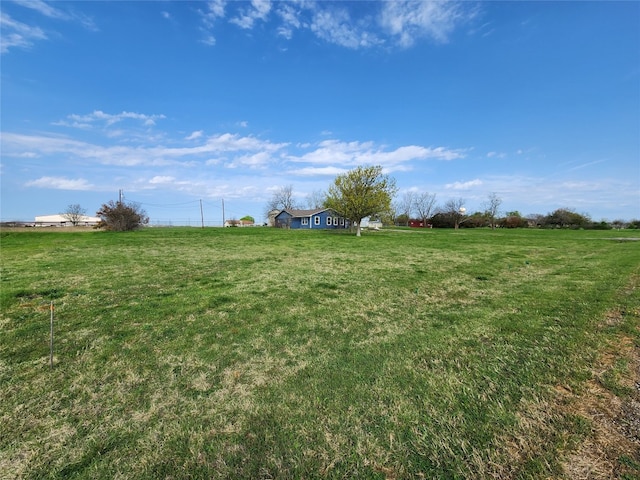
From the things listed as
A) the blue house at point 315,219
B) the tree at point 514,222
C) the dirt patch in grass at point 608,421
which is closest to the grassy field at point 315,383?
the dirt patch in grass at point 608,421

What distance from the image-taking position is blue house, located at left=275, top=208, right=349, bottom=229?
5097 cm

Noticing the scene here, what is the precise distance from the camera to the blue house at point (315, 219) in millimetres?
50969

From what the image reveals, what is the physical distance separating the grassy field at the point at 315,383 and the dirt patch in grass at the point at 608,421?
1cm

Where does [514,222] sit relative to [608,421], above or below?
above

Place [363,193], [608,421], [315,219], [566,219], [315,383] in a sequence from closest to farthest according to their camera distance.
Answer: [608,421], [315,383], [363,193], [315,219], [566,219]

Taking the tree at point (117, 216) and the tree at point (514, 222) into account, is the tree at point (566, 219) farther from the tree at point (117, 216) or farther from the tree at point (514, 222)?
the tree at point (117, 216)

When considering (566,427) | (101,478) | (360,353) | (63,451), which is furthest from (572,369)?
(63,451)

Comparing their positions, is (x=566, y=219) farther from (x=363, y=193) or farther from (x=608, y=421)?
(x=608, y=421)

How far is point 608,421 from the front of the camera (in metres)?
2.31

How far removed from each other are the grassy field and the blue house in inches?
1764

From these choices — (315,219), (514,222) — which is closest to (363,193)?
(315,219)

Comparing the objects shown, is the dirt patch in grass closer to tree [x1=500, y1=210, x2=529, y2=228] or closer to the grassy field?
the grassy field

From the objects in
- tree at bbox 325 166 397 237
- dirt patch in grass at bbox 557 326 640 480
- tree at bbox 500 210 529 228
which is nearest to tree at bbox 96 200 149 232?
tree at bbox 325 166 397 237

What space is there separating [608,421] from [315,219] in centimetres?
4921
